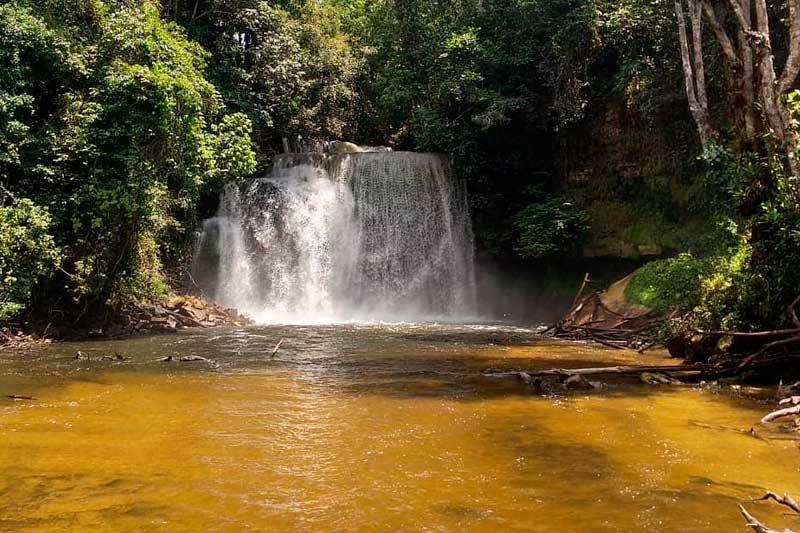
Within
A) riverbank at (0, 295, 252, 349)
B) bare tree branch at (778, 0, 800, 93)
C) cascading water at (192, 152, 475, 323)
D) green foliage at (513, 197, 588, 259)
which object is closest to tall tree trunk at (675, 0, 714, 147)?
bare tree branch at (778, 0, 800, 93)

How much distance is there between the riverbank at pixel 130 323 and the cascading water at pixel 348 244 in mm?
2237

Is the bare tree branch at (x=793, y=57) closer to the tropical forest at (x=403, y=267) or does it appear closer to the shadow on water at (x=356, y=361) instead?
the tropical forest at (x=403, y=267)

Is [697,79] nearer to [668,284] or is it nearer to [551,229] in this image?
[668,284]

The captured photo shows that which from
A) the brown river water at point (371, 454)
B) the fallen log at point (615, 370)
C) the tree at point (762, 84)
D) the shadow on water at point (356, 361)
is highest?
the tree at point (762, 84)

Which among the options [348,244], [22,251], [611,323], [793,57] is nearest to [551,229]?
[611,323]

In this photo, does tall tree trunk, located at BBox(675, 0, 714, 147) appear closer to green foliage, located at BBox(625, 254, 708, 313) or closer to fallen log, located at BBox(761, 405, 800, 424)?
green foliage, located at BBox(625, 254, 708, 313)

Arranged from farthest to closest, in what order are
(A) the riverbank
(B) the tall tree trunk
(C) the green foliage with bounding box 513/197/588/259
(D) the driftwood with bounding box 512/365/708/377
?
(C) the green foliage with bounding box 513/197/588/259, (A) the riverbank, (B) the tall tree trunk, (D) the driftwood with bounding box 512/365/708/377

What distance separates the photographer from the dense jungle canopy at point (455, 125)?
30.4ft

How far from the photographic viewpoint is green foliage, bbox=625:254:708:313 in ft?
39.8

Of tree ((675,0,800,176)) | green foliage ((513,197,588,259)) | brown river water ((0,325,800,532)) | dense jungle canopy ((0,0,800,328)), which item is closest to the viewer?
brown river water ((0,325,800,532))

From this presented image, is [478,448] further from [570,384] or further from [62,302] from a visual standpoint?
[62,302]

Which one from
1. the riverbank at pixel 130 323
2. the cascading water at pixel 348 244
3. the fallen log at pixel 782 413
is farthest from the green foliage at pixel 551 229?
the fallen log at pixel 782 413

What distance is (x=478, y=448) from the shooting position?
204 inches

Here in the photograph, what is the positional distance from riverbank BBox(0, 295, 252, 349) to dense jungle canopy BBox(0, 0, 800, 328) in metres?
0.40
